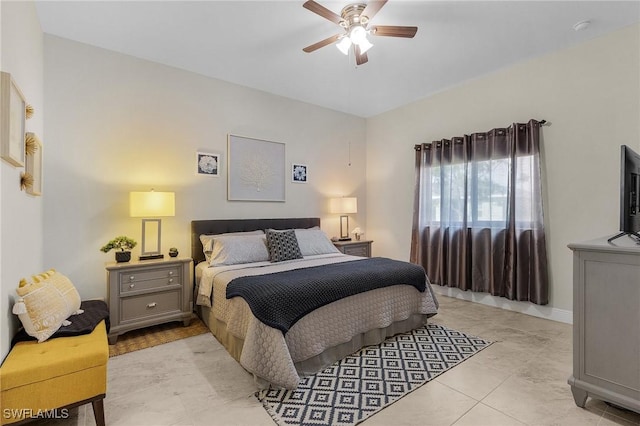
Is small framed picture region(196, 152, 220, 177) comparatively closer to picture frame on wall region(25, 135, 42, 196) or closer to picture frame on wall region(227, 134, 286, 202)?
picture frame on wall region(227, 134, 286, 202)

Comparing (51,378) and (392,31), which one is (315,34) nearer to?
(392,31)

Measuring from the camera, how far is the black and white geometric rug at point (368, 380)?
6.07 ft

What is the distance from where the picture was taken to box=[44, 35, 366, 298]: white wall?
9.70 feet

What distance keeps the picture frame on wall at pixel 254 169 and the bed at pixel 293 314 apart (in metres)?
0.49

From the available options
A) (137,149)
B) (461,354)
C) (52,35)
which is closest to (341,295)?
(461,354)

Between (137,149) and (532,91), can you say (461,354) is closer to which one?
(532,91)

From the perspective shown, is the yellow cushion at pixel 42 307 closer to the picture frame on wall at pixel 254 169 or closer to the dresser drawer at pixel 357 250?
the picture frame on wall at pixel 254 169

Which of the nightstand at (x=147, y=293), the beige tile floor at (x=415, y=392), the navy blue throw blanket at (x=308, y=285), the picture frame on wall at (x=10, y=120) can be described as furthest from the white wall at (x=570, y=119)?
the picture frame on wall at (x=10, y=120)

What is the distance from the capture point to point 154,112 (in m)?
3.46

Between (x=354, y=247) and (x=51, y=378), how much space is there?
149 inches

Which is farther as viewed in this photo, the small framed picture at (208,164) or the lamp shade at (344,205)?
the lamp shade at (344,205)

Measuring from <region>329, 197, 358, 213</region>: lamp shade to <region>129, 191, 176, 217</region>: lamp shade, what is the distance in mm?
2509

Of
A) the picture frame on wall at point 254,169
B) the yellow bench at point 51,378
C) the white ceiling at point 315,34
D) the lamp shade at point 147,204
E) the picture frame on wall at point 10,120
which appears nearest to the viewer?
the yellow bench at point 51,378

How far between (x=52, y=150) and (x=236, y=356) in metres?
2.61
